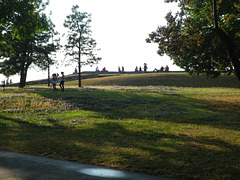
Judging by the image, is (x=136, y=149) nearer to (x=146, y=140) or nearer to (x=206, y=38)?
(x=146, y=140)

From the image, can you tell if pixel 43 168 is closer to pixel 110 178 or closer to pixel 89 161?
pixel 89 161

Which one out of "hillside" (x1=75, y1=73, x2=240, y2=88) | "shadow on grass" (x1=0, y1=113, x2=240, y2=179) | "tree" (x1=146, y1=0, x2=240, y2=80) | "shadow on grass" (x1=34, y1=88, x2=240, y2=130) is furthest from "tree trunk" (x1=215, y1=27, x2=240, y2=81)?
"hillside" (x1=75, y1=73, x2=240, y2=88)

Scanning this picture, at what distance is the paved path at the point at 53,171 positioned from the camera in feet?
17.4

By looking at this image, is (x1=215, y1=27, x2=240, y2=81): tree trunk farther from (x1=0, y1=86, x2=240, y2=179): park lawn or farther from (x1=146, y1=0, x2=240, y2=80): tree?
(x1=0, y1=86, x2=240, y2=179): park lawn

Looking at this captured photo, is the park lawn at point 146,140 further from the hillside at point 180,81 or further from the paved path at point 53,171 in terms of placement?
the hillside at point 180,81

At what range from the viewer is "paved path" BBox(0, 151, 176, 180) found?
530 centimetres

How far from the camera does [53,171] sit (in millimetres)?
5672

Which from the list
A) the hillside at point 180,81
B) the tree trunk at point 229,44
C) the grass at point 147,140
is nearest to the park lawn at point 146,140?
the grass at point 147,140

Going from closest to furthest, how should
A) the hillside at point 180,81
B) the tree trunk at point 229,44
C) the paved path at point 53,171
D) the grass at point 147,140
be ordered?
the paved path at point 53,171 < the grass at point 147,140 < the tree trunk at point 229,44 < the hillside at point 180,81

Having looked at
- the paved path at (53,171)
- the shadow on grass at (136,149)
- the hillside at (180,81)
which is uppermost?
the hillside at (180,81)

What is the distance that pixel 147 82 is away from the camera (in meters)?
48.8

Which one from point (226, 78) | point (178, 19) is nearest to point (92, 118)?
point (178, 19)

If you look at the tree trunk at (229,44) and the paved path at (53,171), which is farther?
the tree trunk at (229,44)

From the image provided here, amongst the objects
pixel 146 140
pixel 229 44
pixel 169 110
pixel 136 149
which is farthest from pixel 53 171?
pixel 229 44
